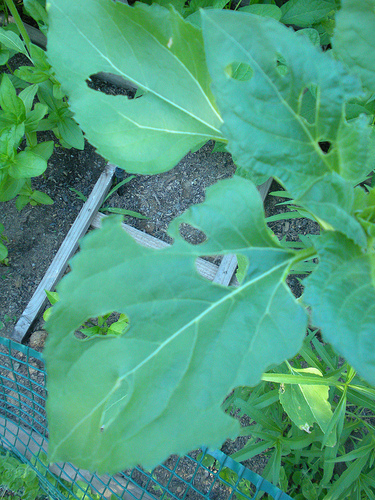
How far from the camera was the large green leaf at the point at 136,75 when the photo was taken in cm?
76

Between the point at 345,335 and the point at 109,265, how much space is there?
39cm

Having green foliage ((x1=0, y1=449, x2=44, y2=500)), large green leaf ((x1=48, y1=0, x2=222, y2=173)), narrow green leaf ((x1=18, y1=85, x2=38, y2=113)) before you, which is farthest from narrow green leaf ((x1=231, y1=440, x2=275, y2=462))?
narrow green leaf ((x1=18, y1=85, x2=38, y2=113))

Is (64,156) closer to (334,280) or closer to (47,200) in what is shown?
(47,200)

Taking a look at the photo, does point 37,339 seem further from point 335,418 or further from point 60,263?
point 335,418

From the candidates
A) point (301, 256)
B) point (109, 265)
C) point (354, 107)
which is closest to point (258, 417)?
point (301, 256)

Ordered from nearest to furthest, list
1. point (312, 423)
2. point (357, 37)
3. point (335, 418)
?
1. point (357, 37)
2. point (335, 418)
3. point (312, 423)

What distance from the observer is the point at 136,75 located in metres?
0.81

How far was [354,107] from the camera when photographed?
1439 millimetres

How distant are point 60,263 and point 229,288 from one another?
1618mm

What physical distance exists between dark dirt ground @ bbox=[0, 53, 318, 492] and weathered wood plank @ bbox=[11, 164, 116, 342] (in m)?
0.10

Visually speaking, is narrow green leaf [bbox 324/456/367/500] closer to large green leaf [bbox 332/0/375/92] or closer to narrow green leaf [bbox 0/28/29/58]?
large green leaf [bbox 332/0/375/92]

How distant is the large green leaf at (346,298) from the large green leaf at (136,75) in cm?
38

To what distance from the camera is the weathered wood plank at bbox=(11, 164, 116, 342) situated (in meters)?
2.04

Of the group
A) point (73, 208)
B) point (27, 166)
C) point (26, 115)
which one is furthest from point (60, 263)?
point (26, 115)
